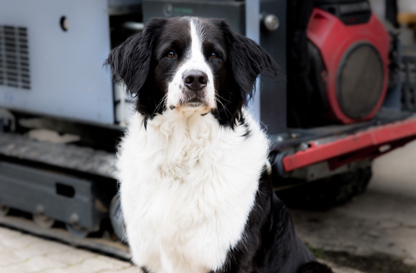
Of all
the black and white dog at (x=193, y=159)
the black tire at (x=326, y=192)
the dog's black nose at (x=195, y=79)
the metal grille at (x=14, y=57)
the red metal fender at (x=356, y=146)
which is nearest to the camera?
the dog's black nose at (x=195, y=79)

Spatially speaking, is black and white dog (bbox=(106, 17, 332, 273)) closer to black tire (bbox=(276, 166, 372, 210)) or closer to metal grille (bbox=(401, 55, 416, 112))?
black tire (bbox=(276, 166, 372, 210))

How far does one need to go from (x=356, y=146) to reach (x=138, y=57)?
1.82m

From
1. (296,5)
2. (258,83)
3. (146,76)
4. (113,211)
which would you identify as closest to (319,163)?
(258,83)

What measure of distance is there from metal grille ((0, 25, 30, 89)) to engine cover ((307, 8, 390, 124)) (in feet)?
6.53

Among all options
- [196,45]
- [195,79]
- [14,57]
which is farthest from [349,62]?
[14,57]

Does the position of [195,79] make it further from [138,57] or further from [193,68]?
[138,57]

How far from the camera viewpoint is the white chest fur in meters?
2.44

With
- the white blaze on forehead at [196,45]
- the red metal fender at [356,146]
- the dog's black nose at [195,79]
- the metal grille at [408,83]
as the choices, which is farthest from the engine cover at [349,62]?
the dog's black nose at [195,79]

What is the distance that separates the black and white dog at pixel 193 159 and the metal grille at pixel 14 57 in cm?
187

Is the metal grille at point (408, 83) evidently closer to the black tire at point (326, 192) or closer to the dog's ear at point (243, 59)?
the black tire at point (326, 192)

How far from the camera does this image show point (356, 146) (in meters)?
3.71

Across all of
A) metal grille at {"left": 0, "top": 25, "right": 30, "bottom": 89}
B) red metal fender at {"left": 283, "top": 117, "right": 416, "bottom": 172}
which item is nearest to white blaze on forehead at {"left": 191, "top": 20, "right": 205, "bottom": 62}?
red metal fender at {"left": 283, "top": 117, "right": 416, "bottom": 172}

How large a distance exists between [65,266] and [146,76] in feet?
5.80

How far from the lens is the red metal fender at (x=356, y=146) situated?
11.1 feet
